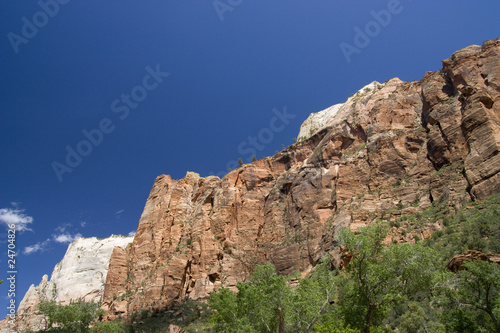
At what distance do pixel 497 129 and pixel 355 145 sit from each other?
87.9 feet

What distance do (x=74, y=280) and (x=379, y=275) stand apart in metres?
90.6

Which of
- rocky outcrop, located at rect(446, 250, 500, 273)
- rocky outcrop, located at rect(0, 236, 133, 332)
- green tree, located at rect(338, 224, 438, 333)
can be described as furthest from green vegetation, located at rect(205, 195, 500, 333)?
rocky outcrop, located at rect(0, 236, 133, 332)

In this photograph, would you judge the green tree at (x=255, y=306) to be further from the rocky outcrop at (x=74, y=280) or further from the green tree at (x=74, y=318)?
the rocky outcrop at (x=74, y=280)

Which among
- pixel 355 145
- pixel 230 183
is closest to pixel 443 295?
pixel 355 145

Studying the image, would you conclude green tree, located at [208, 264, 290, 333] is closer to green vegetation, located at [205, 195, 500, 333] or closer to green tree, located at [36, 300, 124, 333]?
green vegetation, located at [205, 195, 500, 333]

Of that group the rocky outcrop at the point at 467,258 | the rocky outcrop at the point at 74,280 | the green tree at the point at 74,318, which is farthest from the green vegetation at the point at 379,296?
the rocky outcrop at the point at 74,280

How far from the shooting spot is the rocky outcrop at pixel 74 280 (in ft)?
259

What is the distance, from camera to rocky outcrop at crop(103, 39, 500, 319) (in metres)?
44.2

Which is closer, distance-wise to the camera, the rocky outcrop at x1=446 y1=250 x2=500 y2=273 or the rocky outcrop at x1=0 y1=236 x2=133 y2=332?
the rocky outcrop at x1=446 y1=250 x2=500 y2=273

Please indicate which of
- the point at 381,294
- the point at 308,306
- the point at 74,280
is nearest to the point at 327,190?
the point at 308,306

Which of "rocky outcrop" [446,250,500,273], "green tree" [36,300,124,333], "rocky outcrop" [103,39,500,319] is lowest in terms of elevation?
"rocky outcrop" [446,250,500,273]

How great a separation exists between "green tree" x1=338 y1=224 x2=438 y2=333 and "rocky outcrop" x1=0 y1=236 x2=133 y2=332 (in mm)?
67522

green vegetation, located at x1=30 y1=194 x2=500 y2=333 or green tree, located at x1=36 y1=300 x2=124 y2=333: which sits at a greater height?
green tree, located at x1=36 y1=300 x2=124 y2=333

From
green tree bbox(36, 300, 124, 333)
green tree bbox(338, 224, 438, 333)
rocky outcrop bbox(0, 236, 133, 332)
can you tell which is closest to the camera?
green tree bbox(338, 224, 438, 333)
